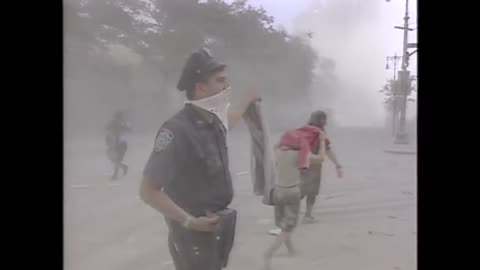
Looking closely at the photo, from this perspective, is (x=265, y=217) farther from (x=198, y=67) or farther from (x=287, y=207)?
(x=198, y=67)

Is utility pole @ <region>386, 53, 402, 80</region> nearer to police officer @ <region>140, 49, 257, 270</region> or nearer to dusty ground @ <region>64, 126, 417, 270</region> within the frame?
dusty ground @ <region>64, 126, 417, 270</region>

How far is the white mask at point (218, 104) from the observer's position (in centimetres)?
191

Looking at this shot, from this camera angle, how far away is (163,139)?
6.23 ft

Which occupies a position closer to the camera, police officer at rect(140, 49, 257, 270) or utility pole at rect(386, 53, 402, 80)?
police officer at rect(140, 49, 257, 270)

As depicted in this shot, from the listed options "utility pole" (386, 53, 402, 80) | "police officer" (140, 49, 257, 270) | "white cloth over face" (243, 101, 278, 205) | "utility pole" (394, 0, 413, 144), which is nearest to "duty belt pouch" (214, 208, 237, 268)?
"police officer" (140, 49, 257, 270)

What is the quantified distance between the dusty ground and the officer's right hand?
0.12 m

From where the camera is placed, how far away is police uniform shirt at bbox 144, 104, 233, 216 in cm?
188

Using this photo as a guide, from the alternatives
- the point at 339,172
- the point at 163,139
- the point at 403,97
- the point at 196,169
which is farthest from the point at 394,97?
the point at 163,139

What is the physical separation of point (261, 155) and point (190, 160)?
0.31 m

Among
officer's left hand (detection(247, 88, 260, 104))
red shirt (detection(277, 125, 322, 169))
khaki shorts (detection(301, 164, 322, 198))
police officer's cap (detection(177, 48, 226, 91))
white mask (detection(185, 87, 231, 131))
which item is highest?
police officer's cap (detection(177, 48, 226, 91))

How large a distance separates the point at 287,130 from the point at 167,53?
62 centimetres

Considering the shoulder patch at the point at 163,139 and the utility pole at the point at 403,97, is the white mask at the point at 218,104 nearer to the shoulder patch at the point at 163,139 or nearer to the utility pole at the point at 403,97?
the shoulder patch at the point at 163,139

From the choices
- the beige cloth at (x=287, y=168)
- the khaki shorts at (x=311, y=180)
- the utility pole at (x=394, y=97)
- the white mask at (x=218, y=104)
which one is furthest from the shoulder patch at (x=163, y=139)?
the utility pole at (x=394, y=97)
